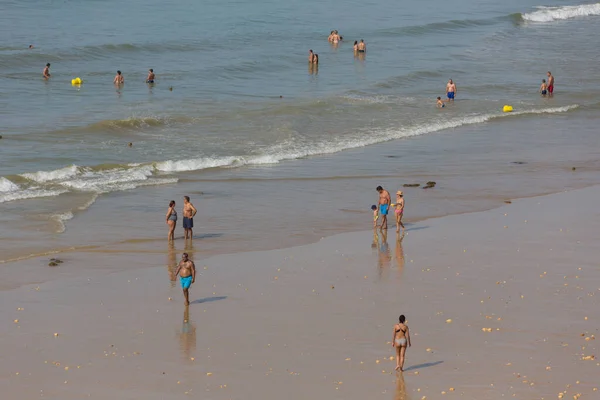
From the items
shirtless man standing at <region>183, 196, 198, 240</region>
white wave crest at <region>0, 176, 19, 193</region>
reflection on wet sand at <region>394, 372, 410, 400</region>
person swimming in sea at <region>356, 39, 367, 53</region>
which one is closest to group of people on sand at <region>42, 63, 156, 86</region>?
person swimming in sea at <region>356, 39, 367, 53</region>

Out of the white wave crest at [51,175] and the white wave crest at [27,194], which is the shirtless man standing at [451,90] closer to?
the white wave crest at [51,175]

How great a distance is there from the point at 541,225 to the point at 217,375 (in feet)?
35.9

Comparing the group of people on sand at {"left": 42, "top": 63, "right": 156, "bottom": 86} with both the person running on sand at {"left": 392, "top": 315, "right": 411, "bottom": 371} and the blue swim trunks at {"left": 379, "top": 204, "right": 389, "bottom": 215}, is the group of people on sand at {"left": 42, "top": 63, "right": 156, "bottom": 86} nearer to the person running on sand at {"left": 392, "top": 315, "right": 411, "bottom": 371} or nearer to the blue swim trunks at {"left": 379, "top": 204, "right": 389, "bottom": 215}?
the blue swim trunks at {"left": 379, "top": 204, "right": 389, "bottom": 215}

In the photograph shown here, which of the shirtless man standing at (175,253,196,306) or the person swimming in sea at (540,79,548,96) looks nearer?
the shirtless man standing at (175,253,196,306)

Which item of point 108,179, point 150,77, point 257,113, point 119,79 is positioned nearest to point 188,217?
point 108,179

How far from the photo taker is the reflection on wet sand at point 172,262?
20.1 meters

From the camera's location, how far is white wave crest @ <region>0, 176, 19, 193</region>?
90.5 feet

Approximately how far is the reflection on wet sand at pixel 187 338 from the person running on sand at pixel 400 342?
131 inches

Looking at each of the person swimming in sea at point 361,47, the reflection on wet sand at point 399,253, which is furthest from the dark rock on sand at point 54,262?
the person swimming in sea at point 361,47

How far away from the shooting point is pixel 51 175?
2900cm

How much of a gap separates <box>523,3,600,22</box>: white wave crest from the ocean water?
10.3ft

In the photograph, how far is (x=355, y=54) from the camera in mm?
54719

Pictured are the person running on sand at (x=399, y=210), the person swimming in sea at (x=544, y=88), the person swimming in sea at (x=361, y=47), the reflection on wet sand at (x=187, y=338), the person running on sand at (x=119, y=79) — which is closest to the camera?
the reflection on wet sand at (x=187, y=338)

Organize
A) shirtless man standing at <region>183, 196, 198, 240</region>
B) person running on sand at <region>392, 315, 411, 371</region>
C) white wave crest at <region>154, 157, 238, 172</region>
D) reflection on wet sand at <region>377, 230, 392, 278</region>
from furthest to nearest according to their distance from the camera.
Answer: white wave crest at <region>154, 157, 238, 172</region>
shirtless man standing at <region>183, 196, 198, 240</region>
reflection on wet sand at <region>377, 230, 392, 278</region>
person running on sand at <region>392, 315, 411, 371</region>
